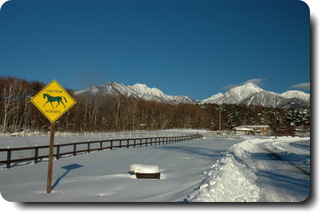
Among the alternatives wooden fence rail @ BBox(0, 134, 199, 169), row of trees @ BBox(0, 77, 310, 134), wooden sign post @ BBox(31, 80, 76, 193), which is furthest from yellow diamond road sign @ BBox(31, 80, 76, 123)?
row of trees @ BBox(0, 77, 310, 134)

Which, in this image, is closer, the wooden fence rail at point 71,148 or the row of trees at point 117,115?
the wooden fence rail at point 71,148

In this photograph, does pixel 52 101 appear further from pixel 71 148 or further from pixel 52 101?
pixel 71 148

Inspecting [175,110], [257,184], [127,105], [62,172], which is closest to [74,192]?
[62,172]

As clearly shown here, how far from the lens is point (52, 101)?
235 inches

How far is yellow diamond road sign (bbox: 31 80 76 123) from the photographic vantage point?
5879 mm

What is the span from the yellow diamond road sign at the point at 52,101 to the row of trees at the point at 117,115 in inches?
369

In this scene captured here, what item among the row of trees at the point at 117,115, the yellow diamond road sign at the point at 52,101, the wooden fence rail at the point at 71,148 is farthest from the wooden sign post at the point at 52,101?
the row of trees at the point at 117,115

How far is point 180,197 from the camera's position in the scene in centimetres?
595

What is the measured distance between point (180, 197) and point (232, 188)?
61.2 inches

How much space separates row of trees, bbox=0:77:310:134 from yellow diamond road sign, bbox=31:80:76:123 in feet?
30.8

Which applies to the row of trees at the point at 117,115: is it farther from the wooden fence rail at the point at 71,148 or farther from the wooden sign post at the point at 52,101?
the wooden sign post at the point at 52,101

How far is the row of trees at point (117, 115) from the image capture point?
68.9 feet

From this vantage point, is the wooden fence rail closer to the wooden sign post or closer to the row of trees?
the row of trees

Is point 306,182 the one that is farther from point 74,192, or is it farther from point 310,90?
point 74,192
